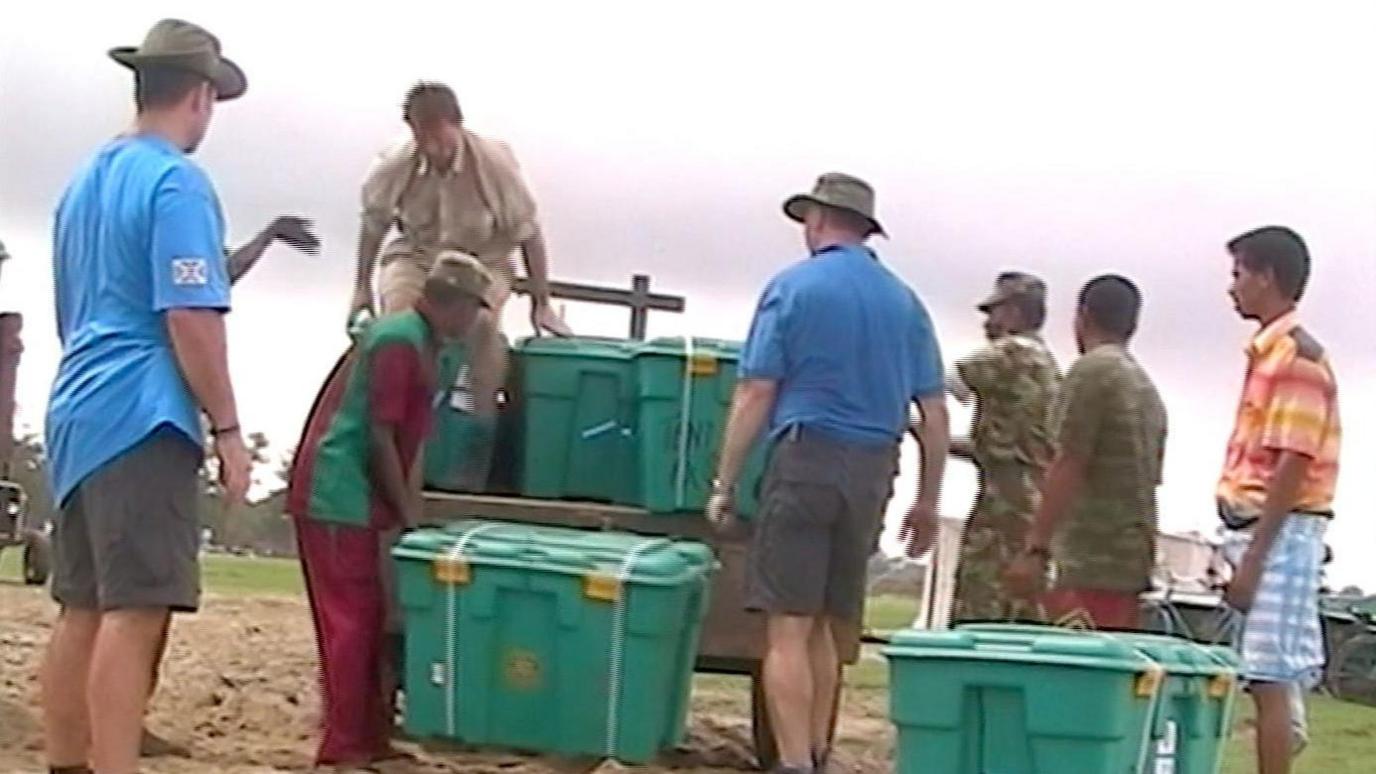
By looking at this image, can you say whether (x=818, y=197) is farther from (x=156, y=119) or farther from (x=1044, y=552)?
(x=156, y=119)

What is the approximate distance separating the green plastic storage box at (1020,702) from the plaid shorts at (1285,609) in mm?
906

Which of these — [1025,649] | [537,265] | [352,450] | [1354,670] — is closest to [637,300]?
[537,265]

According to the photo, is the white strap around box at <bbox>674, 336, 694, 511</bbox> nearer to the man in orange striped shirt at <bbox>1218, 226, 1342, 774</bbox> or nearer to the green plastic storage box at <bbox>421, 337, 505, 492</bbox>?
the green plastic storage box at <bbox>421, 337, 505, 492</bbox>

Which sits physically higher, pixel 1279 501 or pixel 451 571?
pixel 1279 501

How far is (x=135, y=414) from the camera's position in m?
6.15

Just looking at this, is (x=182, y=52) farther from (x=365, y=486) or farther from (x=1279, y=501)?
(x=1279, y=501)

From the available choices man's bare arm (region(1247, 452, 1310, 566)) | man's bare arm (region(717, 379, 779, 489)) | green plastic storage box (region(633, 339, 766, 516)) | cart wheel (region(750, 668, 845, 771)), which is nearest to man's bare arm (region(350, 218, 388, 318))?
green plastic storage box (region(633, 339, 766, 516))

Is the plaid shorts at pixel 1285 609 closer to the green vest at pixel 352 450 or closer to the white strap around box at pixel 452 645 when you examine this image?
the white strap around box at pixel 452 645

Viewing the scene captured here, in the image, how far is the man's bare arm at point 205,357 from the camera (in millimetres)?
6086

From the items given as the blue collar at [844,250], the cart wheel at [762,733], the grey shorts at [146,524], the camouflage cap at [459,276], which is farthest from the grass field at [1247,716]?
the grey shorts at [146,524]

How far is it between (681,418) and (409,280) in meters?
1.19

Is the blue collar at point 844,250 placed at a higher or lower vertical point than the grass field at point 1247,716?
higher

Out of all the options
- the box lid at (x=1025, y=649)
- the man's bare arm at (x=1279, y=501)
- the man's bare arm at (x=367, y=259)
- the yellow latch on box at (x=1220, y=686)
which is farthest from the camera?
the man's bare arm at (x=367, y=259)

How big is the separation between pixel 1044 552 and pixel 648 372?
1625 mm
